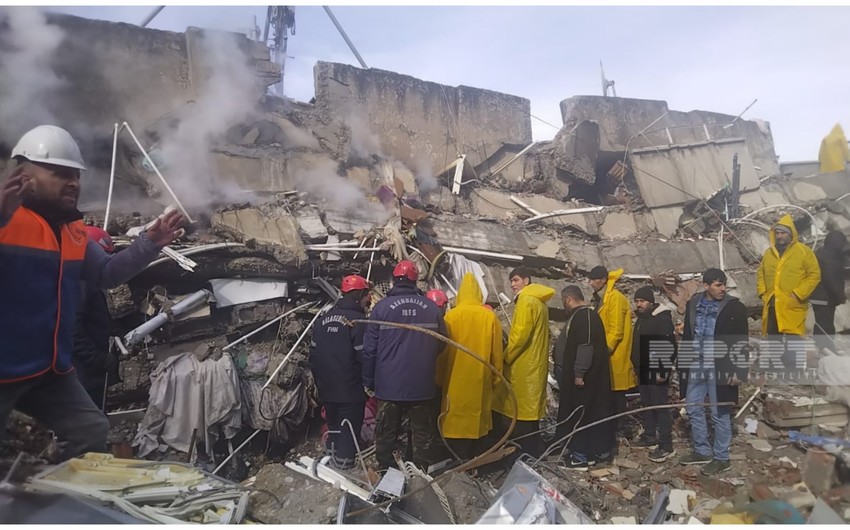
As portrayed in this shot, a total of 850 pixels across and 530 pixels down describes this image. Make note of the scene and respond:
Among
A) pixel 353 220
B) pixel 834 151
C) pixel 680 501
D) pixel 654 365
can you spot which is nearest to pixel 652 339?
pixel 654 365

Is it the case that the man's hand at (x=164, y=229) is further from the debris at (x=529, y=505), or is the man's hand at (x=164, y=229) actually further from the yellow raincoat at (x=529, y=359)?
the yellow raincoat at (x=529, y=359)

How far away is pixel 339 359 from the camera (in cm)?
421

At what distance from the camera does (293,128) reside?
7.72 metres

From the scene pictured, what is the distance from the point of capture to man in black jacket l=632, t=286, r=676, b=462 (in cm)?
448

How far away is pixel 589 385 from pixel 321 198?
4189 millimetres

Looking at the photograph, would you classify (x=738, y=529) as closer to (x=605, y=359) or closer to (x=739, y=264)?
(x=605, y=359)

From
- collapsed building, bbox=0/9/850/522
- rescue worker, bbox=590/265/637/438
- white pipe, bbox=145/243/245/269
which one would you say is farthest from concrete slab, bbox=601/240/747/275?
white pipe, bbox=145/243/245/269

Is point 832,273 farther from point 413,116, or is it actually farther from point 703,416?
point 413,116

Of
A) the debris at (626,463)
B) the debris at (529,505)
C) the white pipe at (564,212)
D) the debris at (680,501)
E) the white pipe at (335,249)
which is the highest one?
the white pipe at (564,212)

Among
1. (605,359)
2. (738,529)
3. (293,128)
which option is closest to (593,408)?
(605,359)

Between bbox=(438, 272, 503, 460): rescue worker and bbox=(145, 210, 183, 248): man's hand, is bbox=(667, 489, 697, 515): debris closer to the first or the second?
bbox=(438, 272, 503, 460): rescue worker

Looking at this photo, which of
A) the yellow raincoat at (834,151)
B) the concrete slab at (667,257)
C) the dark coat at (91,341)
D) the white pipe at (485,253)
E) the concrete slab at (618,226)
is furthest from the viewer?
the concrete slab at (618,226)

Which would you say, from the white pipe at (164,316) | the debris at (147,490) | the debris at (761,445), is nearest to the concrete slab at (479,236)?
the white pipe at (164,316)

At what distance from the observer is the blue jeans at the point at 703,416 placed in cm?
404
